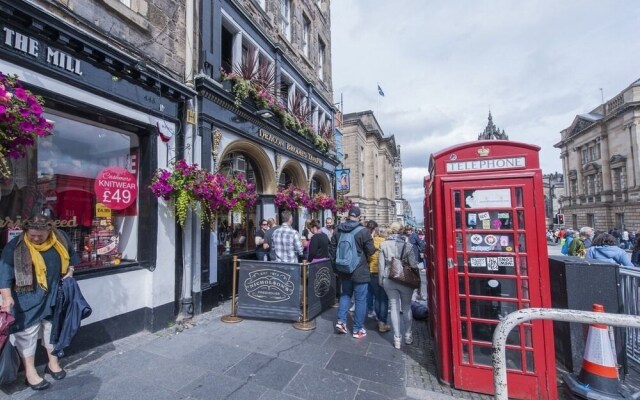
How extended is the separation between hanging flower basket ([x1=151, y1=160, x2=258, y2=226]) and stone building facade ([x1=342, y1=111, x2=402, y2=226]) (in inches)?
991

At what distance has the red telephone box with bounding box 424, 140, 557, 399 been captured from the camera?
10.5 feet

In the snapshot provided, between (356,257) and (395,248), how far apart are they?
62cm

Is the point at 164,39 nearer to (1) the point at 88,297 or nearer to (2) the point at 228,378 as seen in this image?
(1) the point at 88,297

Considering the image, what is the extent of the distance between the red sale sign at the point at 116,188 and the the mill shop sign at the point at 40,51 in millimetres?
1566

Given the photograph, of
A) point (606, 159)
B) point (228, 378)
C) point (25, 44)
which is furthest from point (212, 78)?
point (606, 159)

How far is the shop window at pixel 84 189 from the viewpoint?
409 cm

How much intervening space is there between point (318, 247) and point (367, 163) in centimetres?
3232

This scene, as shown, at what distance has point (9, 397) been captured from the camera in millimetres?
3238

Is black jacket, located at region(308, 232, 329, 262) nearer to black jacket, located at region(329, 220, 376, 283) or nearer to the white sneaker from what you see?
black jacket, located at region(329, 220, 376, 283)

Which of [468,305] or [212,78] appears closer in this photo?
[468,305]

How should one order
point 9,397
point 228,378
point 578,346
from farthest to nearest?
point 578,346
point 228,378
point 9,397

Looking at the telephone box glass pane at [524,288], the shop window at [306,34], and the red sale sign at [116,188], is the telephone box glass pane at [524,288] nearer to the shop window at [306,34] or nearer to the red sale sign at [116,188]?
the red sale sign at [116,188]

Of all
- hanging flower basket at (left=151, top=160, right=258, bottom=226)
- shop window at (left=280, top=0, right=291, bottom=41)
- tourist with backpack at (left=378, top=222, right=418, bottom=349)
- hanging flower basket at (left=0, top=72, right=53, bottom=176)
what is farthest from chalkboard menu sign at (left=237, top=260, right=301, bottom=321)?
shop window at (left=280, top=0, right=291, bottom=41)

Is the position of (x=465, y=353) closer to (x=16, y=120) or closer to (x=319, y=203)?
(x=16, y=120)
